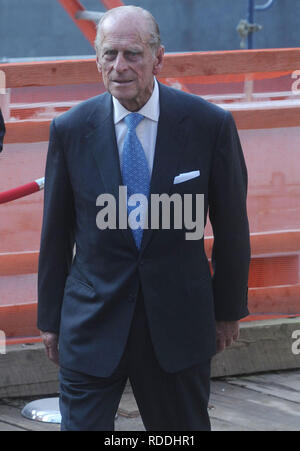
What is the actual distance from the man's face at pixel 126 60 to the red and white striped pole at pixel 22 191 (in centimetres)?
174

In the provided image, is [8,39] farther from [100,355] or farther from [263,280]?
[100,355]

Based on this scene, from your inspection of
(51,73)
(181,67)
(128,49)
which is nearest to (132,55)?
(128,49)

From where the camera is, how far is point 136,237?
2.95 m

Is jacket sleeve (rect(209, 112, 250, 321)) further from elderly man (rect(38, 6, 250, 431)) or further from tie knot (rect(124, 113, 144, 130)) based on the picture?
tie knot (rect(124, 113, 144, 130))

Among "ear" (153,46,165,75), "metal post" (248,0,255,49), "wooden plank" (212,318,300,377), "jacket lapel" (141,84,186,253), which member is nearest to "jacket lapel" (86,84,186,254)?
"jacket lapel" (141,84,186,253)

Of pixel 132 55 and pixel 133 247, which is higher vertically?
pixel 132 55

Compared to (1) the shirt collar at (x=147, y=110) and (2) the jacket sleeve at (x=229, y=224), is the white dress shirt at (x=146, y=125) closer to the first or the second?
(1) the shirt collar at (x=147, y=110)

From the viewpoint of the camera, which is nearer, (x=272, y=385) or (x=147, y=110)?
(x=147, y=110)

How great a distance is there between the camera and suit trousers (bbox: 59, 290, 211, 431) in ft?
9.62

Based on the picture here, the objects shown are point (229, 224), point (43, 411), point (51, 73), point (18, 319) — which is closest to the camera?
point (229, 224)

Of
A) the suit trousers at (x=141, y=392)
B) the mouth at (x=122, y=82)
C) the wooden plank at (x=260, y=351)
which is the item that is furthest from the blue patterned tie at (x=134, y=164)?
the wooden plank at (x=260, y=351)

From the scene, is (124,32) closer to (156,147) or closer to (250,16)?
(156,147)

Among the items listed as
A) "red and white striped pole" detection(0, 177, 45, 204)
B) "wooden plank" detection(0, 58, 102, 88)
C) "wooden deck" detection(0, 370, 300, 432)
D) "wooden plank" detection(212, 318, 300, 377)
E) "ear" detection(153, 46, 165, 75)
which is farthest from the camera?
"wooden plank" detection(212, 318, 300, 377)

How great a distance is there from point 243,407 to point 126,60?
2.40 metres
